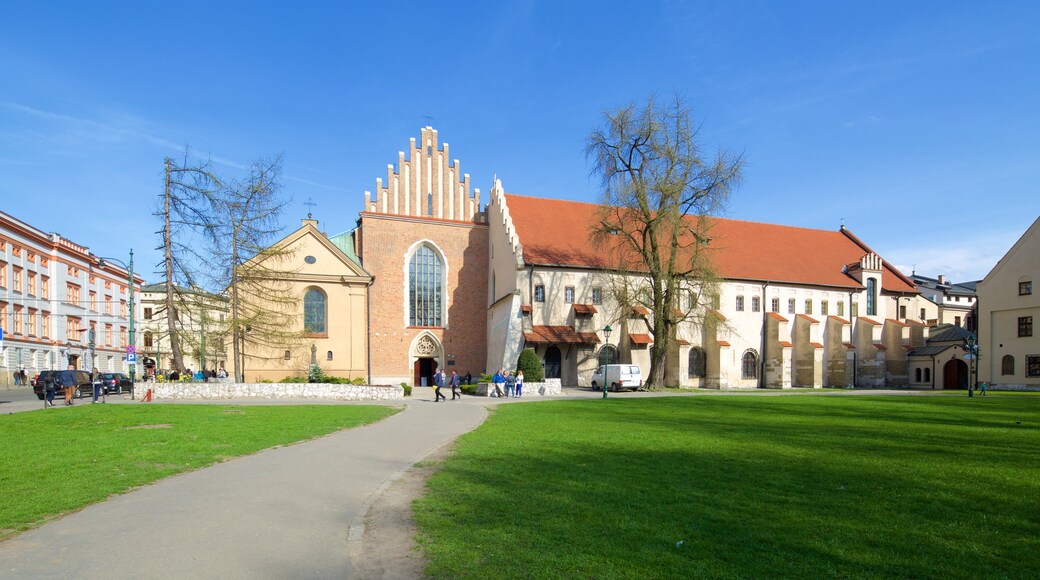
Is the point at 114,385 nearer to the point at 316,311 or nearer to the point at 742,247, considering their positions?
→ the point at 316,311

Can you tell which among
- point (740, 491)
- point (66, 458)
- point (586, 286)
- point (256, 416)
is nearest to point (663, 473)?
point (740, 491)

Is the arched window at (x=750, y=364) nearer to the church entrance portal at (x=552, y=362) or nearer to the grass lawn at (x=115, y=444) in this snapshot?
the church entrance portal at (x=552, y=362)

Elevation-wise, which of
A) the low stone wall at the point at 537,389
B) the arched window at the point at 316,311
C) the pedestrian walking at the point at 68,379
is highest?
the arched window at the point at 316,311

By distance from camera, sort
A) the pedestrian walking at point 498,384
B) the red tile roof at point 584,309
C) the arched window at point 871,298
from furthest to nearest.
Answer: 1. the arched window at point 871,298
2. the red tile roof at point 584,309
3. the pedestrian walking at point 498,384

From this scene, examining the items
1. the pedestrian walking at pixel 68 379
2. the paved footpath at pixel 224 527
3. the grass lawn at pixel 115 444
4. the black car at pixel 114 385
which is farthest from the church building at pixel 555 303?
the paved footpath at pixel 224 527

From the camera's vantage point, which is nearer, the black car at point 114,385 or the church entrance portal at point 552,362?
the black car at point 114,385

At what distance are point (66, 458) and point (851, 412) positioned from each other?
2222 centimetres

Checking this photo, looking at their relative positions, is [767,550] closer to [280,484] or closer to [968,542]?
[968,542]

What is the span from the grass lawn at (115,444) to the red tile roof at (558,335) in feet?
63.6

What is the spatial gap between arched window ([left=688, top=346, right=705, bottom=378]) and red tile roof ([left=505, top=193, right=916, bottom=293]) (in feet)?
20.5

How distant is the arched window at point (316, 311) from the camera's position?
4372 centimetres

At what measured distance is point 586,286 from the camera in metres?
44.4

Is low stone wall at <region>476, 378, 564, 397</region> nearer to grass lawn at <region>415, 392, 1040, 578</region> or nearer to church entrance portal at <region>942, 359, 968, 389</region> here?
grass lawn at <region>415, 392, 1040, 578</region>

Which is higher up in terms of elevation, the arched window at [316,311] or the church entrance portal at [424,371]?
the arched window at [316,311]
